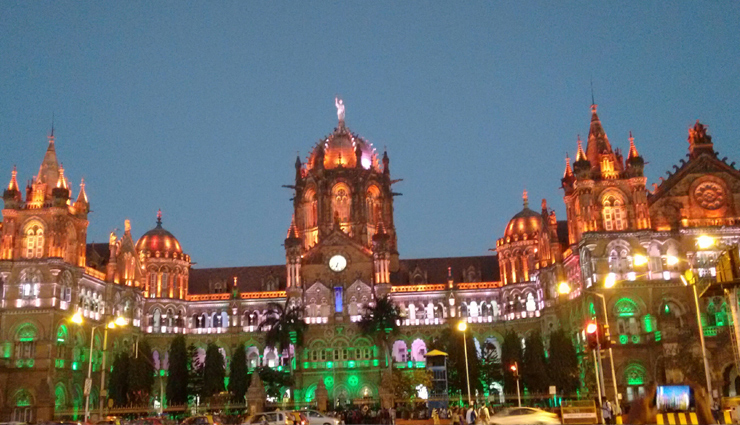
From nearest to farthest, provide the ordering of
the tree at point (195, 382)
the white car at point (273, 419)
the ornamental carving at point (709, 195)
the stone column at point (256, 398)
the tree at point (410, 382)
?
the white car at point (273, 419)
the stone column at point (256, 398)
the ornamental carving at point (709, 195)
the tree at point (410, 382)
the tree at point (195, 382)

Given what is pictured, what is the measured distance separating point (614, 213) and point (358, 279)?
32.0 metres

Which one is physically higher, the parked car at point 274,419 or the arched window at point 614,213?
the arched window at point 614,213

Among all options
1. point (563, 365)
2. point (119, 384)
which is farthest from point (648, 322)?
point (119, 384)

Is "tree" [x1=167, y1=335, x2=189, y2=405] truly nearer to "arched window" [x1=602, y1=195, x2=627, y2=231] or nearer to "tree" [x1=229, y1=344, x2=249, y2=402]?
"tree" [x1=229, y1=344, x2=249, y2=402]

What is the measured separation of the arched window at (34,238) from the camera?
79375 millimetres

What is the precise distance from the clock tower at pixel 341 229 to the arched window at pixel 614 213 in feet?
92.5

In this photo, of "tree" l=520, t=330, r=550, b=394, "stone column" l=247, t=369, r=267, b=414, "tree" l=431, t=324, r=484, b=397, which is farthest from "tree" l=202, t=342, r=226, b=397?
A: "tree" l=520, t=330, r=550, b=394

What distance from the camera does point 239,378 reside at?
80.8m

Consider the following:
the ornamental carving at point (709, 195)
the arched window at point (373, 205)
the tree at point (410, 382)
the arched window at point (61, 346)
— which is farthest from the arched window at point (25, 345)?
the ornamental carving at point (709, 195)

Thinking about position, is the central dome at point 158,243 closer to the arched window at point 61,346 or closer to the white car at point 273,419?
the arched window at point 61,346

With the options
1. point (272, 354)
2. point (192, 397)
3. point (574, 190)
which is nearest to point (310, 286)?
point (272, 354)

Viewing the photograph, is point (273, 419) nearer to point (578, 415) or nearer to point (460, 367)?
point (578, 415)

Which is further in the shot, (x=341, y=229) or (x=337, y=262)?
(x=341, y=229)

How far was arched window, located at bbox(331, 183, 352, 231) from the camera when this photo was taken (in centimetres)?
10825
